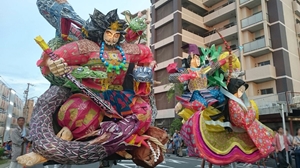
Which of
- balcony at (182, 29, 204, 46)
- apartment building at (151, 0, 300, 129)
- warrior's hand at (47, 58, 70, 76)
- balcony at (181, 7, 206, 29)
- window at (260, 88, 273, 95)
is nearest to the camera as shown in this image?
warrior's hand at (47, 58, 70, 76)

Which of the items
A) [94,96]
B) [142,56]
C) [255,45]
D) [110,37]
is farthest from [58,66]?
[255,45]

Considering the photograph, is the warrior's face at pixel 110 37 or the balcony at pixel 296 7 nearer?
the warrior's face at pixel 110 37

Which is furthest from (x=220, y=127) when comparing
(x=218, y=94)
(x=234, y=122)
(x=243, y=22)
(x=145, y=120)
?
(x=243, y=22)

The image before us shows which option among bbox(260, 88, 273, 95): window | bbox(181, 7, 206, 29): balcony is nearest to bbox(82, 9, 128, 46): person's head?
bbox(260, 88, 273, 95): window

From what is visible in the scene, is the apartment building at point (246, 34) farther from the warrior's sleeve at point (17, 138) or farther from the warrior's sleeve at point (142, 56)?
the warrior's sleeve at point (142, 56)

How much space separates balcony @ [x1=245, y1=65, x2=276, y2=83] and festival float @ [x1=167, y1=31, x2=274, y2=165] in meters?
11.4

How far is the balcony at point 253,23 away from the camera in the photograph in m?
15.0

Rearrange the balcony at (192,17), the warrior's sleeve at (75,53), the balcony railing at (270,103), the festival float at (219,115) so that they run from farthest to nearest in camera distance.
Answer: the balcony at (192,17), the balcony railing at (270,103), the festival float at (219,115), the warrior's sleeve at (75,53)

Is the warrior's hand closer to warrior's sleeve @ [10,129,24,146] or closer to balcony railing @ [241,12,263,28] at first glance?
warrior's sleeve @ [10,129,24,146]

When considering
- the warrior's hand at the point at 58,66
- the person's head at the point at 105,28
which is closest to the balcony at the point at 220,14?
the person's head at the point at 105,28

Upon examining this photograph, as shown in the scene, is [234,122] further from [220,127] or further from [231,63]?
[231,63]

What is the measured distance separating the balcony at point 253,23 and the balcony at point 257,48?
979mm

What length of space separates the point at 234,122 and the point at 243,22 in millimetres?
14060

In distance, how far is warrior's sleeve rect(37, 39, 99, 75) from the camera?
7.49 feet
